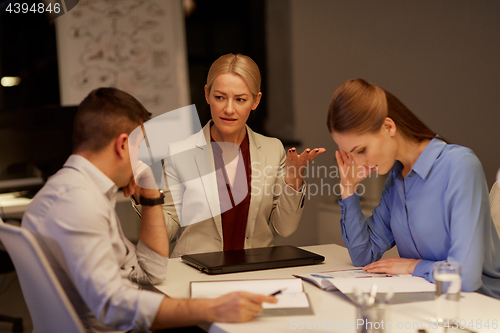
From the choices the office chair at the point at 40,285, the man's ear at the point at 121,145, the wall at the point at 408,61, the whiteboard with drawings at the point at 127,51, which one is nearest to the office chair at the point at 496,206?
the man's ear at the point at 121,145

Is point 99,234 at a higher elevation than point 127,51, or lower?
lower

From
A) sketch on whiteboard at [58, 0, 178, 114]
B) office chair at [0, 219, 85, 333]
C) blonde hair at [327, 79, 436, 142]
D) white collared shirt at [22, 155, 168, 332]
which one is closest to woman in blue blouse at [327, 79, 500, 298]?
blonde hair at [327, 79, 436, 142]

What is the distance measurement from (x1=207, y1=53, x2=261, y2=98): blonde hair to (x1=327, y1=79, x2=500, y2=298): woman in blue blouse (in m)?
0.52

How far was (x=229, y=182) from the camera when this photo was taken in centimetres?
193

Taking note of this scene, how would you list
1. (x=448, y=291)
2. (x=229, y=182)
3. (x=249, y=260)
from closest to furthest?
(x=448, y=291) < (x=249, y=260) < (x=229, y=182)

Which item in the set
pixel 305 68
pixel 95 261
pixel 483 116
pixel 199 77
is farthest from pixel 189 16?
pixel 95 261

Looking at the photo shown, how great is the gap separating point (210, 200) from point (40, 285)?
860 millimetres

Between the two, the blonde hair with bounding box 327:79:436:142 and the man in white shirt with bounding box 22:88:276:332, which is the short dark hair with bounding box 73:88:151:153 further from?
the blonde hair with bounding box 327:79:436:142

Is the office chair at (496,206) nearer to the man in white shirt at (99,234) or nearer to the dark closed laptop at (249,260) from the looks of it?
the dark closed laptop at (249,260)

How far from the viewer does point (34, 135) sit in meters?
2.28

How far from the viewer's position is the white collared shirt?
966mm

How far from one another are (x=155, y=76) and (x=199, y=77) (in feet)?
1.05

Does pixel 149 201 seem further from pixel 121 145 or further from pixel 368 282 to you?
pixel 368 282


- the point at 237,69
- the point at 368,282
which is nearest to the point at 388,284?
the point at 368,282
